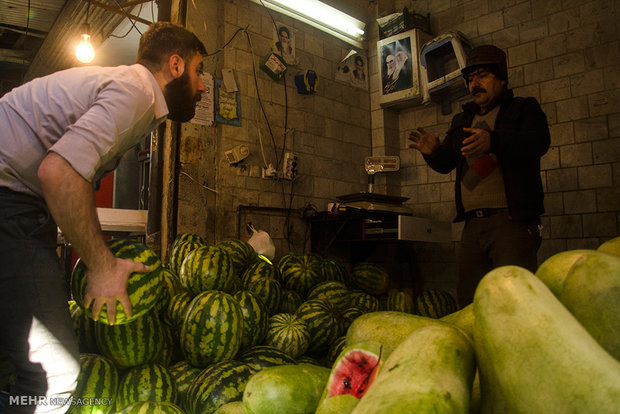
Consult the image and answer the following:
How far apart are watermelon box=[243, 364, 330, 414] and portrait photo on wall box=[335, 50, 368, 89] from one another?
5.32 meters

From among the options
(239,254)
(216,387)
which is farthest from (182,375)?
(239,254)

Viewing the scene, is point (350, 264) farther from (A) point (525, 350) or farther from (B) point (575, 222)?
(A) point (525, 350)

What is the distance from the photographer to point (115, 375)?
1423 millimetres

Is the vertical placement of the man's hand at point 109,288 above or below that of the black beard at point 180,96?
below

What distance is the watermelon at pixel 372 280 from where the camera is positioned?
12.5 feet

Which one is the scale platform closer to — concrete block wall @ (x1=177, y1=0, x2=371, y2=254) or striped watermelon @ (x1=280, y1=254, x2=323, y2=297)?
concrete block wall @ (x1=177, y1=0, x2=371, y2=254)

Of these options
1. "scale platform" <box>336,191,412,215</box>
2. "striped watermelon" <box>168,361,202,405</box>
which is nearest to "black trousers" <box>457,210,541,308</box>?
"scale platform" <box>336,191,412,215</box>

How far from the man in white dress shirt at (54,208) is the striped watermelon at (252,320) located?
0.63m

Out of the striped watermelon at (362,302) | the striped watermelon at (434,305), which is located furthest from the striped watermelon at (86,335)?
the striped watermelon at (434,305)

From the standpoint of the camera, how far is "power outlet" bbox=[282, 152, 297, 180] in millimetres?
4977

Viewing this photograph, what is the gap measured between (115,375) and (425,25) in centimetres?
577

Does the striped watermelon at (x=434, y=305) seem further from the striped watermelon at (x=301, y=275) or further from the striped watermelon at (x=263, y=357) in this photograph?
the striped watermelon at (x=263, y=357)

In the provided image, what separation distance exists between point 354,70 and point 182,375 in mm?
5299

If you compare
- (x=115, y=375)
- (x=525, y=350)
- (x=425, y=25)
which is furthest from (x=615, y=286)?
(x=425, y=25)
